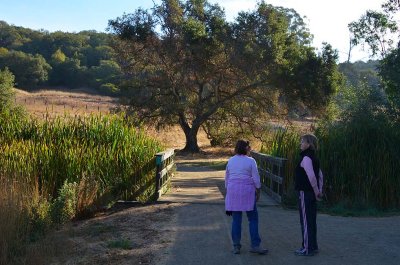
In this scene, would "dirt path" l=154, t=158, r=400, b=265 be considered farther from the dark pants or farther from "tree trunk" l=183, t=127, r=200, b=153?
"tree trunk" l=183, t=127, r=200, b=153

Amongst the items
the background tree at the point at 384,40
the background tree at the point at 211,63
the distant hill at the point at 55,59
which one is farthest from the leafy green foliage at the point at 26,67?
the background tree at the point at 384,40

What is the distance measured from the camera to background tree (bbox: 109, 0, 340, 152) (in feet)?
96.2

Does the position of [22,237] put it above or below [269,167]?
below

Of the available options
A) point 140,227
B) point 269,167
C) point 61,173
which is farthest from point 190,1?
point 140,227

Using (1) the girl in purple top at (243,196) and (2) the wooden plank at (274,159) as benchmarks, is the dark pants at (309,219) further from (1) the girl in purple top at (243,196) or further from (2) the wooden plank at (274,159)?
(2) the wooden plank at (274,159)

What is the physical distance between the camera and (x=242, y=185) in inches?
274

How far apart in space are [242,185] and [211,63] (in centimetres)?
2411

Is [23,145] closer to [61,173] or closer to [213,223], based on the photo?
[61,173]

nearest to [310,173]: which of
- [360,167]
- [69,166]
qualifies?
[360,167]

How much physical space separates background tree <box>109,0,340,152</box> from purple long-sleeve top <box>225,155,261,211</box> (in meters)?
22.1

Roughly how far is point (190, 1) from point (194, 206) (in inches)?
923

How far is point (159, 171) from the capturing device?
439 inches

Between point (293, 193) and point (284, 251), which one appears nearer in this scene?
point (284, 251)

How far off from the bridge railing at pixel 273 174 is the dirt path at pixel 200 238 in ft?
1.93
